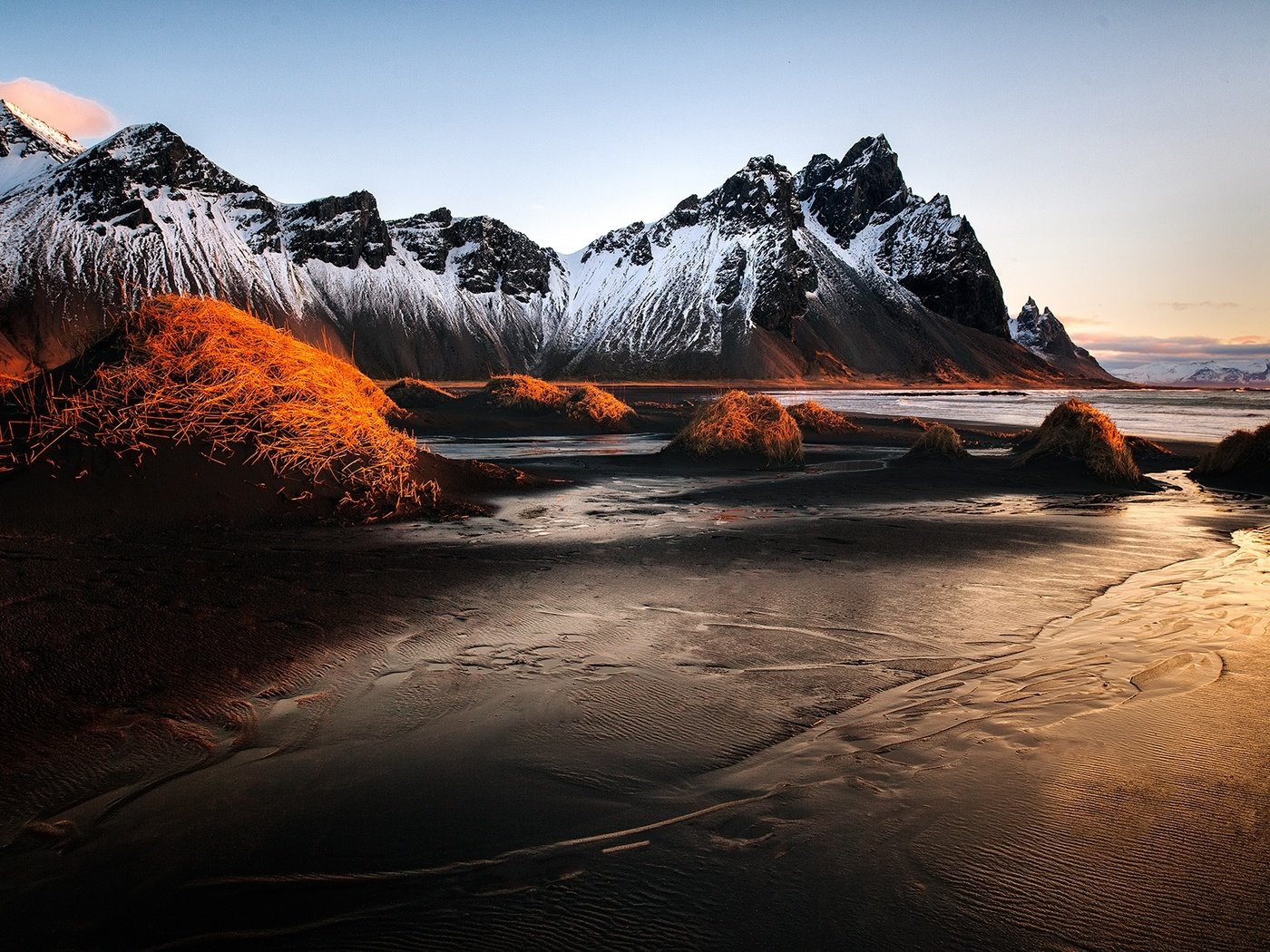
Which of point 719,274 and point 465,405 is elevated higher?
point 719,274

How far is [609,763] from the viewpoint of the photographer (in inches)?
126

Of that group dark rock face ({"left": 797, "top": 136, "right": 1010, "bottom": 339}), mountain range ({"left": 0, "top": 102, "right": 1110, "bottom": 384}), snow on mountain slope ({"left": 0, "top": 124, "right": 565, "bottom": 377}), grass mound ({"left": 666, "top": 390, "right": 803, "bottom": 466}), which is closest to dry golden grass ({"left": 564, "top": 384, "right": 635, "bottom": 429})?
grass mound ({"left": 666, "top": 390, "right": 803, "bottom": 466})

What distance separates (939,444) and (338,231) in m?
121

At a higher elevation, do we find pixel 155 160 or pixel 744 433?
pixel 155 160

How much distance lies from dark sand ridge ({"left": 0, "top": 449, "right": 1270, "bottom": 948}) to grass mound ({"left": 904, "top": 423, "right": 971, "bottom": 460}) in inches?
402

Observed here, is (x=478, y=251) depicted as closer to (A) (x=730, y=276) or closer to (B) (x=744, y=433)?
(A) (x=730, y=276)

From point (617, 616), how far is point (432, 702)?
1.78 metres

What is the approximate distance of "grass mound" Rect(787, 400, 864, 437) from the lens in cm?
2402

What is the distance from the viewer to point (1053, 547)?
26.0 feet

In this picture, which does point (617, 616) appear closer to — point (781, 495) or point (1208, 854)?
point (1208, 854)

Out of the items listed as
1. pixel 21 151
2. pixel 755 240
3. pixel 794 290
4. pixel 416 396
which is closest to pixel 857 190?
pixel 755 240

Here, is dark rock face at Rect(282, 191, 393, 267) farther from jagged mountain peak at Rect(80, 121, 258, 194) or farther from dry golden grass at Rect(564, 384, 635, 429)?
dry golden grass at Rect(564, 384, 635, 429)

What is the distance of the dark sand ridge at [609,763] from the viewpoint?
228 cm

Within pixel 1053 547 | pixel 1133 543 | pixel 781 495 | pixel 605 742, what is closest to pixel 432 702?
pixel 605 742
